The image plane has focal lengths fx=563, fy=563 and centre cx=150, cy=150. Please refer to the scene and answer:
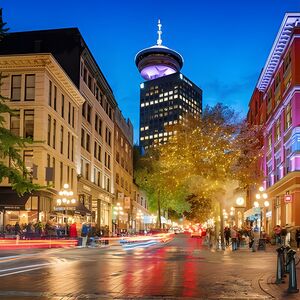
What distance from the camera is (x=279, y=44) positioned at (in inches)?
2201

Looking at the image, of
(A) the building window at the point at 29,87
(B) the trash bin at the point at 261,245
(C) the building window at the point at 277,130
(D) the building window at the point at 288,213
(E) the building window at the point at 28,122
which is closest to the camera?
(B) the trash bin at the point at 261,245

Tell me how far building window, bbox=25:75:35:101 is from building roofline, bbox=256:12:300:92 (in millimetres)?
23215

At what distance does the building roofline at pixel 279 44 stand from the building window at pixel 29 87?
23.2m

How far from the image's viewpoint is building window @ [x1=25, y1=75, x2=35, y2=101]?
152 ft

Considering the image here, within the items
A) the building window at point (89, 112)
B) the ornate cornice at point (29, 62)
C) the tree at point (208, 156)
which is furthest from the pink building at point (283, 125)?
the ornate cornice at point (29, 62)

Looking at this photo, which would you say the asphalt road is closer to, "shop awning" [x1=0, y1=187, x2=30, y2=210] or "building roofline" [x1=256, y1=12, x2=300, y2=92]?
"shop awning" [x1=0, y1=187, x2=30, y2=210]

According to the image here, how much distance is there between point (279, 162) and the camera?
6012 cm

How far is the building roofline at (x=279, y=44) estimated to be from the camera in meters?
51.0

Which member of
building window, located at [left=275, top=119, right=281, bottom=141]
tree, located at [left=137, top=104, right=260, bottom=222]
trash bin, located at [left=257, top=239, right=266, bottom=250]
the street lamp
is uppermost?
building window, located at [left=275, top=119, right=281, bottom=141]

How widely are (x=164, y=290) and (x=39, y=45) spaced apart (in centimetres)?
4376

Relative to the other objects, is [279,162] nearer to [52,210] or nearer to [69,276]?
[52,210]

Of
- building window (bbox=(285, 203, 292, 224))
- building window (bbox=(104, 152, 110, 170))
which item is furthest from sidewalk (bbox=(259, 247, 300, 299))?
building window (bbox=(104, 152, 110, 170))

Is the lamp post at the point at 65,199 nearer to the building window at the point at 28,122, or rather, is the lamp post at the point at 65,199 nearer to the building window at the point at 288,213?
the building window at the point at 28,122

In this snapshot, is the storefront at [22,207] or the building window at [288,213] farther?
the building window at [288,213]
